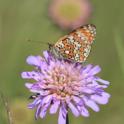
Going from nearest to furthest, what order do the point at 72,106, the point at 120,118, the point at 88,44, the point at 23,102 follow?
the point at 72,106
the point at 88,44
the point at 23,102
the point at 120,118

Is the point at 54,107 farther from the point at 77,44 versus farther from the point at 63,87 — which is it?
the point at 77,44

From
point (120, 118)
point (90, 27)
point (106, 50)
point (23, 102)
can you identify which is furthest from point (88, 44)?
point (106, 50)

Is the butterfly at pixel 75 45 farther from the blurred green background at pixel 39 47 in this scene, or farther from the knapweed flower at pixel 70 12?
the knapweed flower at pixel 70 12

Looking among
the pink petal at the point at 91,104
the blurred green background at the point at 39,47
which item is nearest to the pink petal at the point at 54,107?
the pink petal at the point at 91,104

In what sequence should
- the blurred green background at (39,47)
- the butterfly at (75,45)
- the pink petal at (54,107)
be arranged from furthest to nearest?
the blurred green background at (39,47)
the butterfly at (75,45)
the pink petal at (54,107)

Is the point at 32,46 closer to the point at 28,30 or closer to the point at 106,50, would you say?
the point at 28,30

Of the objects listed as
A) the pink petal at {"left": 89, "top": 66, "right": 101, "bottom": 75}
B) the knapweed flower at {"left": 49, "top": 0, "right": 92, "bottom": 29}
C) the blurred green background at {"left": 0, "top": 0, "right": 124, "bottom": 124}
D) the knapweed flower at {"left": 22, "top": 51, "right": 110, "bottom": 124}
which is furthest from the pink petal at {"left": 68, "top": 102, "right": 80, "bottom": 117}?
the knapweed flower at {"left": 49, "top": 0, "right": 92, "bottom": 29}

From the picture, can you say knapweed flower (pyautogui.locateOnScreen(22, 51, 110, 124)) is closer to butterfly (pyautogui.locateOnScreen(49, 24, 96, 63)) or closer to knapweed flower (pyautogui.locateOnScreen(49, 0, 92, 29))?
butterfly (pyautogui.locateOnScreen(49, 24, 96, 63))
